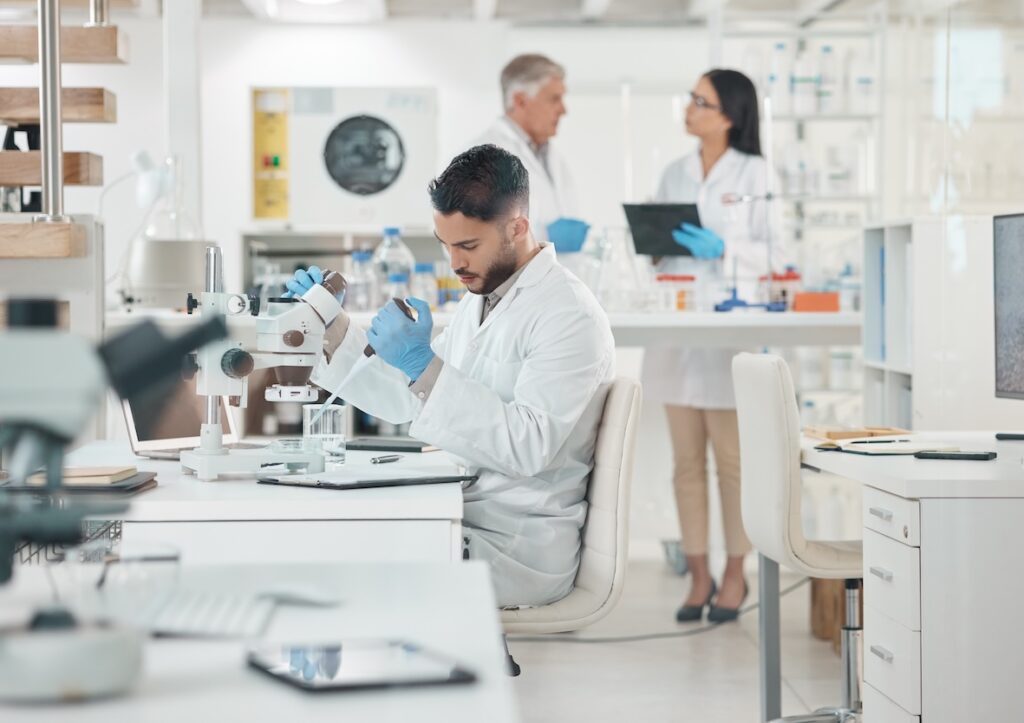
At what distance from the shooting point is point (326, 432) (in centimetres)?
225

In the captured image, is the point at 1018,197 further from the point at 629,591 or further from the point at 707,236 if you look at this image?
the point at 629,591

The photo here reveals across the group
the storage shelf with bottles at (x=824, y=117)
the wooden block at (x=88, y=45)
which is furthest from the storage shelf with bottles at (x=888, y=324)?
the wooden block at (x=88, y=45)

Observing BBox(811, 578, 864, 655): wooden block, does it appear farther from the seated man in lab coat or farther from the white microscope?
the white microscope

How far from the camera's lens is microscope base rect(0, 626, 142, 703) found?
28.9 inches

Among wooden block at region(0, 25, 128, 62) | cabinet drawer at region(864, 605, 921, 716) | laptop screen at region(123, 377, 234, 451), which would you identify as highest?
wooden block at region(0, 25, 128, 62)

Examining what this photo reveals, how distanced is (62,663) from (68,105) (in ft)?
7.26

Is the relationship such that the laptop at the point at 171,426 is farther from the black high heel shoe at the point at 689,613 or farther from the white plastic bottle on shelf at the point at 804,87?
the white plastic bottle on shelf at the point at 804,87

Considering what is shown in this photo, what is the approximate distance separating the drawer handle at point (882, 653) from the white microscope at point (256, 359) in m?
1.00

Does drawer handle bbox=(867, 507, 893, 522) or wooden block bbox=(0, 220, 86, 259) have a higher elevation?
wooden block bbox=(0, 220, 86, 259)

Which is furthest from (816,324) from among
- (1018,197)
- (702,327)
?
(1018,197)

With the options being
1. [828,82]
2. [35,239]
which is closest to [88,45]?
[35,239]

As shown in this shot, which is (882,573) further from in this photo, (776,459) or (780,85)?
(780,85)

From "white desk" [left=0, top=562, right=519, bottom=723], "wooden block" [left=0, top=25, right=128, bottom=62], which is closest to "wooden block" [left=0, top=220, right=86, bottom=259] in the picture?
"wooden block" [left=0, top=25, right=128, bottom=62]

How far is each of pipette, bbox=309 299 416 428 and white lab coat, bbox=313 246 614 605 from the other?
15 centimetres
